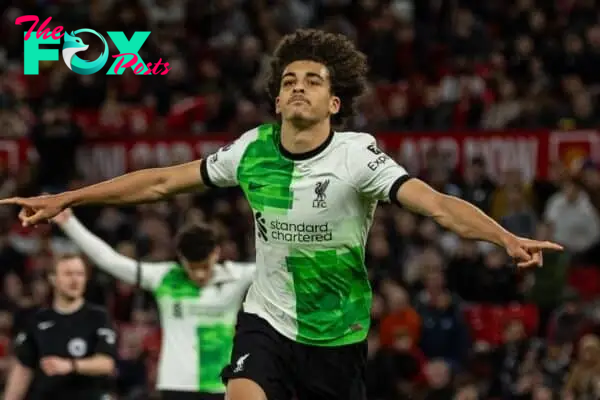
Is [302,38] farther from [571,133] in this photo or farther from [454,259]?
[571,133]

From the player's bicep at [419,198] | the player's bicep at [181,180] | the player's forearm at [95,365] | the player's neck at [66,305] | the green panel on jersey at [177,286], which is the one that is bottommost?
the player's forearm at [95,365]

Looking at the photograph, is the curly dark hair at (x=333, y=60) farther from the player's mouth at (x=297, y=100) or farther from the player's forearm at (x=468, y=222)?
the player's forearm at (x=468, y=222)

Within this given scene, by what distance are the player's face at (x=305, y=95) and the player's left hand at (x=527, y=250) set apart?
1.24 metres

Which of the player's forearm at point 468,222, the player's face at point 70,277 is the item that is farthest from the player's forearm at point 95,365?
the player's forearm at point 468,222

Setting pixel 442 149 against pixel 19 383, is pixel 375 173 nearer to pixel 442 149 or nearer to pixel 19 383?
pixel 19 383

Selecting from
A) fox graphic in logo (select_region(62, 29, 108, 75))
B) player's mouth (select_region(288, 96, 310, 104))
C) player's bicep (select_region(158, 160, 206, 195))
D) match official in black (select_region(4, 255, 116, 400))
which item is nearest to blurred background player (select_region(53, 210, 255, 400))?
match official in black (select_region(4, 255, 116, 400))

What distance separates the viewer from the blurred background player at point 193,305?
Result: 9.89 meters

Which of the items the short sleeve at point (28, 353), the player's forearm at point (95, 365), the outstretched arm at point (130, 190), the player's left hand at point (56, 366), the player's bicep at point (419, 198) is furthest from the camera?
the short sleeve at point (28, 353)

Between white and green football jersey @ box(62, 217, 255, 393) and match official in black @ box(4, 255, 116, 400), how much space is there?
0.30 meters

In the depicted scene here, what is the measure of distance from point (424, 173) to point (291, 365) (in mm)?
8592

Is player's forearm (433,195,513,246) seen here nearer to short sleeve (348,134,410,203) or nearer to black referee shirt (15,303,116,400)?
short sleeve (348,134,410,203)

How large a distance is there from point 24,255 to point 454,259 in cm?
449

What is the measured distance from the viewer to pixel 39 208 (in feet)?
22.6

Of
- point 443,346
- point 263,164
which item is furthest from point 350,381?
point 443,346
